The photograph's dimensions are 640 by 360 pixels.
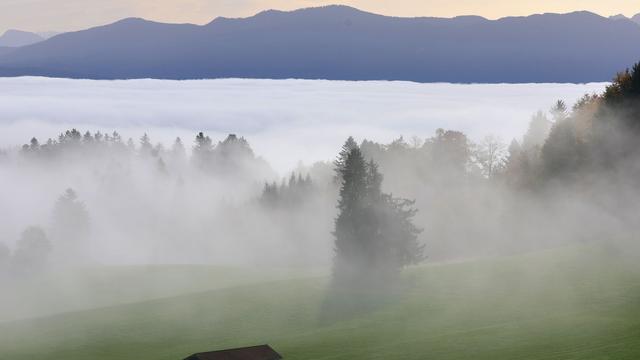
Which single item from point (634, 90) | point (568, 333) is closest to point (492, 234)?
point (634, 90)

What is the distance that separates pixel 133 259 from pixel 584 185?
3155 inches

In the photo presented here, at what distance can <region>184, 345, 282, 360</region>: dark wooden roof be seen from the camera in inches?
2447

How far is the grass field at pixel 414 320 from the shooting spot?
6425cm

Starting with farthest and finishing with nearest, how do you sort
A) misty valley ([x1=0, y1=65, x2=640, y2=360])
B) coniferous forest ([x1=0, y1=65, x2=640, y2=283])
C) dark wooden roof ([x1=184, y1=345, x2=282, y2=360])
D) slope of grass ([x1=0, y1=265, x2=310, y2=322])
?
slope of grass ([x1=0, y1=265, x2=310, y2=322]), coniferous forest ([x1=0, y1=65, x2=640, y2=283]), misty valley ([x1=0, y1=65, x2=640, y2=360]), dark wooden roof ([x1=184, y1=345, x2=282, y2=360])

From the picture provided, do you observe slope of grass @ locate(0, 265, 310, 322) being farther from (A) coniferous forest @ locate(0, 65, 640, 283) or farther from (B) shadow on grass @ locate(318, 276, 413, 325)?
(B) shadow on grass @ locate(318, 276, 413, 325)

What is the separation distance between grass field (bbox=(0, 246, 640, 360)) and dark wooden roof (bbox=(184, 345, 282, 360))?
2.40m

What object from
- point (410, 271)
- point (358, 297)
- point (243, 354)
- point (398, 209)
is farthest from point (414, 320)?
point (410, 271)

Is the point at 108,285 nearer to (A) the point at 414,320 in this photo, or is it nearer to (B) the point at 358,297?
(B) the point at 358,297

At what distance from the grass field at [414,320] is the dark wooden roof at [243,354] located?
94.5 inches

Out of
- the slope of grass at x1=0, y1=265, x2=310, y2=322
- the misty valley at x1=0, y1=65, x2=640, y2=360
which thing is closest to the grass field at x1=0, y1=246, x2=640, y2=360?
the misty valley at x1=0, y1=65, x2=640, y2=360

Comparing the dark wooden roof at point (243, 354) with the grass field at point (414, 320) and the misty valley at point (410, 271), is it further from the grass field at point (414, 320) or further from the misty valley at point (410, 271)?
the grass field at point (414, 320)

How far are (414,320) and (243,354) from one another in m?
17.1

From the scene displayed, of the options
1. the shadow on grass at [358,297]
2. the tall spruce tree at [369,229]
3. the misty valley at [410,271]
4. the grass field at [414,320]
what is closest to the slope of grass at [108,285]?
the misty valley at [410,271]

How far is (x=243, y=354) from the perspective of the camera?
64.1 meters
